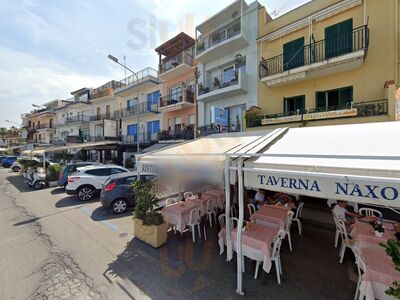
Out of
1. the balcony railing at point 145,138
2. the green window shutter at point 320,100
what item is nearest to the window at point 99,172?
the balcony railing at point 145,138

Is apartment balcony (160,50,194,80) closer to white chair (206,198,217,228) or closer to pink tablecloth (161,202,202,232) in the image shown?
white chair (206,198,217,228)

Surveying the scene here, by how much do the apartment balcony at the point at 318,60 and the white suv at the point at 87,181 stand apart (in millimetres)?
10328

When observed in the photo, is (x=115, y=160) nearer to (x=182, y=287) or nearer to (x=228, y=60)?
(x=228, y=60)

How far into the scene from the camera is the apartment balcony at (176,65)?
17047 millimetres

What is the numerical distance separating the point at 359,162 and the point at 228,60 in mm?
13432

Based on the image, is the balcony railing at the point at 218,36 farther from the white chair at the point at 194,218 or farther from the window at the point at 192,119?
the white chair at the point at 194,218

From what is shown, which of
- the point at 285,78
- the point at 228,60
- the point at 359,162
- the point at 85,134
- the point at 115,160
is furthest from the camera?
the point at 85,134

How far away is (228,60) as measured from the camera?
14.5m

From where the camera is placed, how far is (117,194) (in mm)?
8203

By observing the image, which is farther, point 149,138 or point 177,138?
point 149,138

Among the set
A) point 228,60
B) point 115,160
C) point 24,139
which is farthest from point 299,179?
point 24,139

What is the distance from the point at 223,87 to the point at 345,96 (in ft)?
22.8

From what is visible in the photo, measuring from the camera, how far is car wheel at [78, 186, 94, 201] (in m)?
10.1

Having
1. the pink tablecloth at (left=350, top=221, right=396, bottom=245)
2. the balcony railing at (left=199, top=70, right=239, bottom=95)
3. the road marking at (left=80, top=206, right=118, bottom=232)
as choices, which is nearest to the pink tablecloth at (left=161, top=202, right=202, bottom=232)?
the road marking at (left=80, top=206, right=118, bottom=232)
